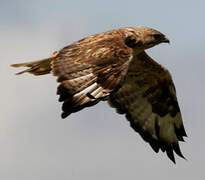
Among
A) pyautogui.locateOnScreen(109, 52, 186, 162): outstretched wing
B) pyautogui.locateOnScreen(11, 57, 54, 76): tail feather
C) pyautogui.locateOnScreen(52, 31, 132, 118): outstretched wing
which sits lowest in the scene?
pyautogui.locateOnScreen(109, 52, 186, 162): outstretched wing

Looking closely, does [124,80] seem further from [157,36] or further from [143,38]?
[157,36]

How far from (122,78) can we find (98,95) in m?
0.41

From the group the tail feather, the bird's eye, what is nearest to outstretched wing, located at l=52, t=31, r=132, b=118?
the tail feather

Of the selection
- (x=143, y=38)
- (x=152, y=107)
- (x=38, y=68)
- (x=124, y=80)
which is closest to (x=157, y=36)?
(x=143, y=38)

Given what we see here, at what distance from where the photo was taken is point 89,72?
8961 mm

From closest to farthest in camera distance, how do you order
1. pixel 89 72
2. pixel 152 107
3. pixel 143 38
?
pixel 89 72, pixel 143 38, pixel 152 107

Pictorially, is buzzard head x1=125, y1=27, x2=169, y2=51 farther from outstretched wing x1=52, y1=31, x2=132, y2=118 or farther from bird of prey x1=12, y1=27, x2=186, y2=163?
outstretched wing x1=52, y1=31, x2=132, y2=118

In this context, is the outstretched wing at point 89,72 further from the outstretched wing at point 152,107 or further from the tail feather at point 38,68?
the outstretched wing at point 152,107

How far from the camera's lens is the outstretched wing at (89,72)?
→ 8.47 m

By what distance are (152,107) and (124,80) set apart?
4.03 metres

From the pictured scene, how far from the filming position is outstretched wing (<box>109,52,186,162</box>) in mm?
12516

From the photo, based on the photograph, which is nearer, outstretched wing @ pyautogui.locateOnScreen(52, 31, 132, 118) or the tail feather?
outstretched wing @ pyautogui.locateOnScreen(52, 31, 132, 118)

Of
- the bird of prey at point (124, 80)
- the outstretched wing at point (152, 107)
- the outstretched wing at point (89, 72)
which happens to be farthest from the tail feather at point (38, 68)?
the outstretched wing at point (152, 107)

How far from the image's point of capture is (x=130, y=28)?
11.4 m
